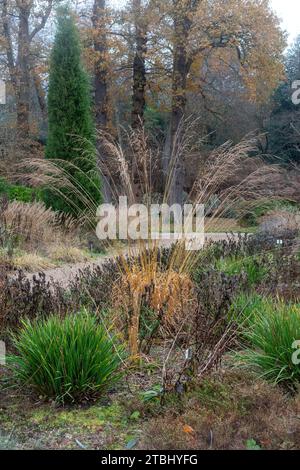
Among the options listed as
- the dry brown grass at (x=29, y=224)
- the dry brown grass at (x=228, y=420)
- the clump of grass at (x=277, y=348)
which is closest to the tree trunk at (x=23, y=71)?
the dry brown grass at (x=29, y=224)

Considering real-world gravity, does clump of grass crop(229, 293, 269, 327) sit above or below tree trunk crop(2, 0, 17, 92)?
below

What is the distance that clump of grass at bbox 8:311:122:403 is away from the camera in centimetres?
305

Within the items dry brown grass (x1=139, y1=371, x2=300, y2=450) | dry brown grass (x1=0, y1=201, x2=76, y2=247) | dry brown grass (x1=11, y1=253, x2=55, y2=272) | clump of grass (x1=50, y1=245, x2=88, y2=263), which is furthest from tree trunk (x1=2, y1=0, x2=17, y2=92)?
dry brown grass (x1=139, y1=371, x2=300, y2=450)

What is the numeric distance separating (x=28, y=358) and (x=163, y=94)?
18655 mm

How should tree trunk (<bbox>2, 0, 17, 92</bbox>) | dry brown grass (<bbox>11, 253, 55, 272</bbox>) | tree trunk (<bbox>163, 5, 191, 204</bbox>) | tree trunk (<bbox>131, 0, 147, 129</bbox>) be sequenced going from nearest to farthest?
dry brown grass (<bbox>11, 253, 55, 272</bbox>), tree trunk (<bbox>163, 5, 191, 204</bbox>), tree trunk (<bbox>131, 0, 147, 129</bbox>), tree trunk (<bbox>2, 0, 17, 92</bbox>)

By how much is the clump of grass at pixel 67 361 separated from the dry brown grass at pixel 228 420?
1.64ft

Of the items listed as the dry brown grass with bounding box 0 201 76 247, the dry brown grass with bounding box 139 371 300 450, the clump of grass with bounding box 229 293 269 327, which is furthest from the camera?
the dry brown grass with bounding box 0 201 76 247

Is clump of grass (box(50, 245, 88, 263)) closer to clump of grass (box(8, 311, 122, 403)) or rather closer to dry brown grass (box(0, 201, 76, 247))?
dry brown grass (box(0, 201, 76, 247))

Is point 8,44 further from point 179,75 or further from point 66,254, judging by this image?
point 66,254

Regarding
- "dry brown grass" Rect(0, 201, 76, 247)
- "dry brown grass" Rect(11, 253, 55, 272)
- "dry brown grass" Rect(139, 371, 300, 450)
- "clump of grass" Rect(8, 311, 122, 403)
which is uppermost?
"dry brown grass" Rect(0, 201, 76, 247)

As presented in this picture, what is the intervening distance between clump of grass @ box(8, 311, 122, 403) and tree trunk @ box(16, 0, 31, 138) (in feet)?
58.3

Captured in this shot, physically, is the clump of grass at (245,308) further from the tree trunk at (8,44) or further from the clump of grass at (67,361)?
the tree trunk at (8,44)

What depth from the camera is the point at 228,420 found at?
261cm
